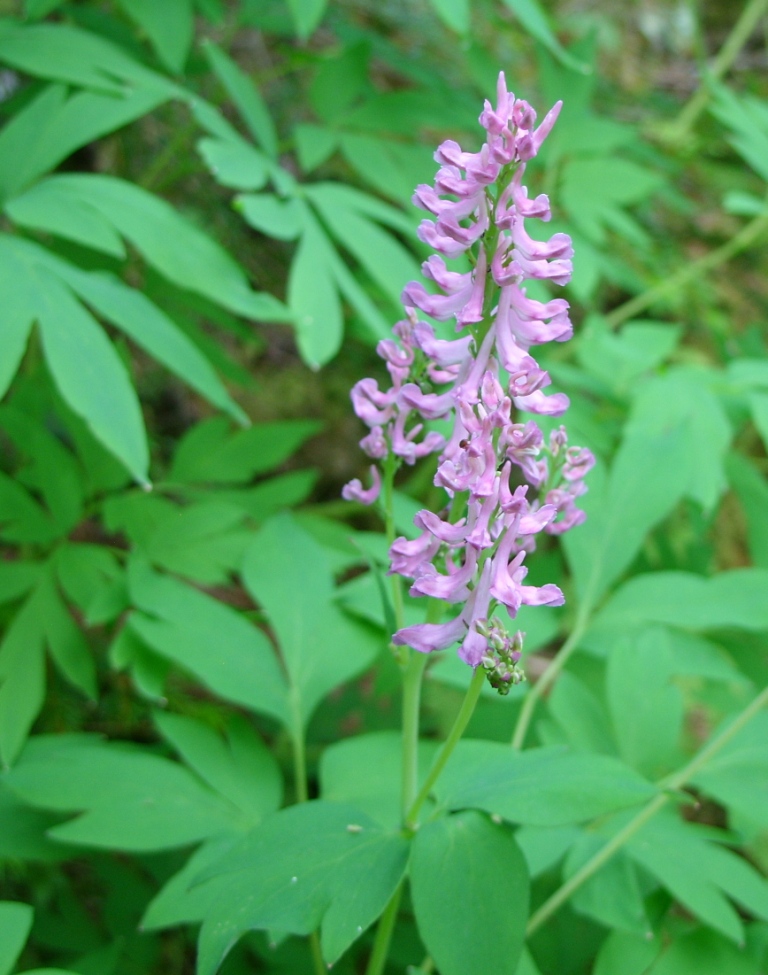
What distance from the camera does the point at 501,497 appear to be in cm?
85

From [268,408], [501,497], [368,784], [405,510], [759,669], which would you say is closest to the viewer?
[501,497]

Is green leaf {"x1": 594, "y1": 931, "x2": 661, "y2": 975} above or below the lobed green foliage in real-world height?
below

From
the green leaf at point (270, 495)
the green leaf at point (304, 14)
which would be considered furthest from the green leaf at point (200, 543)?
the green leaf at point (304, 14)

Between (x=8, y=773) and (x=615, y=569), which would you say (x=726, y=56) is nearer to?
(x=615, y=569)

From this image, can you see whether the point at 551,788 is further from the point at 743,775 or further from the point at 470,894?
the point at 743,775

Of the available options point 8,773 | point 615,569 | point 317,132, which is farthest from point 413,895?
point 317,132

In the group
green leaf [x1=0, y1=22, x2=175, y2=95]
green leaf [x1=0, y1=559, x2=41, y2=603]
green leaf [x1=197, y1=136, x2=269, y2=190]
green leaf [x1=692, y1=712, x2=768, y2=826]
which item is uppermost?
green leaf [x1=0, y1=22, x2=175, y2=95]

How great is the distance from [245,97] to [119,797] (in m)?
1.53

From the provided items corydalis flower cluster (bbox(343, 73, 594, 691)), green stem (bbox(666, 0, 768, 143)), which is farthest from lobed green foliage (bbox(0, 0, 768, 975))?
green stem (bbox(666, 0, 768, 143))

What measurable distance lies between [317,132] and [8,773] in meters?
1.58

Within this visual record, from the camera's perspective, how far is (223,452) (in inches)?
74.5

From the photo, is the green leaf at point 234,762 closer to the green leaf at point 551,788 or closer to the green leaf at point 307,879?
the green leaf at point 307,879

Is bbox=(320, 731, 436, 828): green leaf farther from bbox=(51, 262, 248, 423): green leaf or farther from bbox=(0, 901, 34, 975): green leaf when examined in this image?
bbox=(51, 262, 248, 423): green leaf

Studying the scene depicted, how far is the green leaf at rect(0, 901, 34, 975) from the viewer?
3.27 ft
